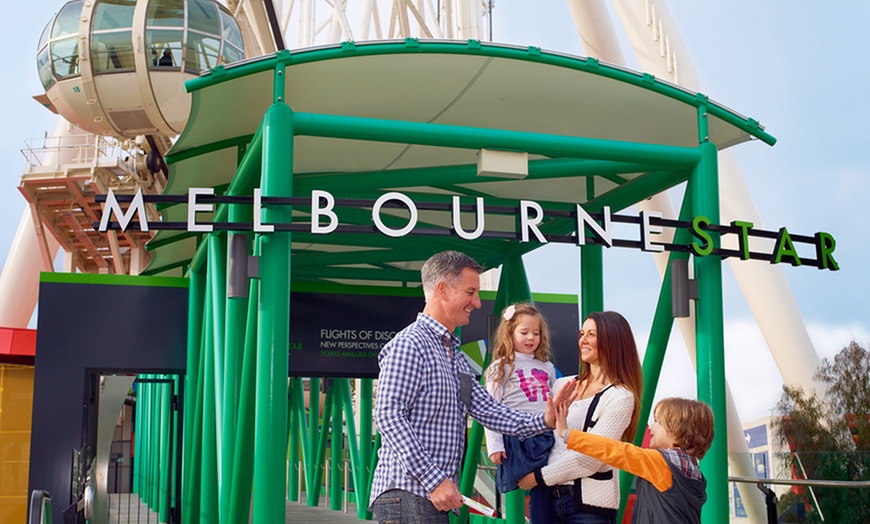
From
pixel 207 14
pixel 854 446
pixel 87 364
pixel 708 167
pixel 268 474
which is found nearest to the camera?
pixel 268 474

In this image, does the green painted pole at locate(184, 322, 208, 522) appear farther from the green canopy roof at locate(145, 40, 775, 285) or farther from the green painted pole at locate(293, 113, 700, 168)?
the green painted pole at locate(293, 113, 700, 168)

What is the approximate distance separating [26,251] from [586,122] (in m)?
26.7

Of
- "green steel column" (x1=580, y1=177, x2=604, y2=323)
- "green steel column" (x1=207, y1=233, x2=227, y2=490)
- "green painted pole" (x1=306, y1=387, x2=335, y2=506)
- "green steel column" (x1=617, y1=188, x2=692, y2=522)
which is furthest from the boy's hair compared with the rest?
"green painted pole" (x1=306, y1=387, x2=335, y2=506)

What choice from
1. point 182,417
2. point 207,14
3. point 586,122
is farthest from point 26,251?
point 586,122

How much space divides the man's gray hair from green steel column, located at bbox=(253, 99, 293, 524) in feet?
→ 8.11

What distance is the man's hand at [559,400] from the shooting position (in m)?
4.42

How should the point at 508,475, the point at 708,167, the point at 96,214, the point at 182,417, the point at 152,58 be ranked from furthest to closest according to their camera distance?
1. the point at 96,214
2. the point at 152,58
3. the point at 182,417
4. the point at 708,167
5. the point at 508,475

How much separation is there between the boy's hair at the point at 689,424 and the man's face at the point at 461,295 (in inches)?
41.6

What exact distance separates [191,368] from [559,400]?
8810 millimetres

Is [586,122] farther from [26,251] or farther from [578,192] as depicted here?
[26,251]

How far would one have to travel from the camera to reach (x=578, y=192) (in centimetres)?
1127

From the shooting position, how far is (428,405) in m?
4.20

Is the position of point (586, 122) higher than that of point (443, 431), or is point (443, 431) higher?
point (586, 122)

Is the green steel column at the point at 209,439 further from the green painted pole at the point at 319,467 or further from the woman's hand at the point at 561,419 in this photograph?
the green painted pole at the point at 319,467
